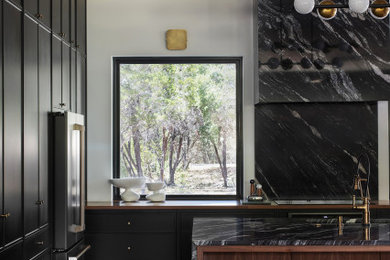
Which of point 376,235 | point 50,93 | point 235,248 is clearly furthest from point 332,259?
point 50,93

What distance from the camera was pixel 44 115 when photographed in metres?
3.85

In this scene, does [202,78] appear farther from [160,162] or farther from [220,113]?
[160,162]

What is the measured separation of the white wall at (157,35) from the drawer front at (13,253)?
2313 millimetres

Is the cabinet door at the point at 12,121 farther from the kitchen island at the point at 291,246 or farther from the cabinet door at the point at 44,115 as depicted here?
the kitchen island at the point at 291,246

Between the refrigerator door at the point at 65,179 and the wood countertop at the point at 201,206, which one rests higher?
the refrigerator door at the point at 65,179

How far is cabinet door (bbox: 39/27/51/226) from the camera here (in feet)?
12.3

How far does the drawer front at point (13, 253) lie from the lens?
9.82 ft

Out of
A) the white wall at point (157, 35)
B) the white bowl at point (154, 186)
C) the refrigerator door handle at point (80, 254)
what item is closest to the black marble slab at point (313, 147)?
the white wall at point (157, 35)

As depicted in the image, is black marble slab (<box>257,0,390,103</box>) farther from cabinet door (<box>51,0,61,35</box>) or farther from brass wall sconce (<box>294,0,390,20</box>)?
cabinet door (<box>51,0,61,35</box>)

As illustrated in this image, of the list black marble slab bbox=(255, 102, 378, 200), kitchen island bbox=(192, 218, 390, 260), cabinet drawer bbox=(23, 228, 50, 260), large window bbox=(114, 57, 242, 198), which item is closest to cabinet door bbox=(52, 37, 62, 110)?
cabinet drawer bbox=(23, 228, 50, 260)

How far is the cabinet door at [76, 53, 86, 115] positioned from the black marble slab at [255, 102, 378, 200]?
181 cm

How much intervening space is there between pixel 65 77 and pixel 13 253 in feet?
5.83

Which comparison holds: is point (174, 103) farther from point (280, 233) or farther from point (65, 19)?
point (280, 233)

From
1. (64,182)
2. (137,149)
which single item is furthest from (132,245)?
(64,182)
